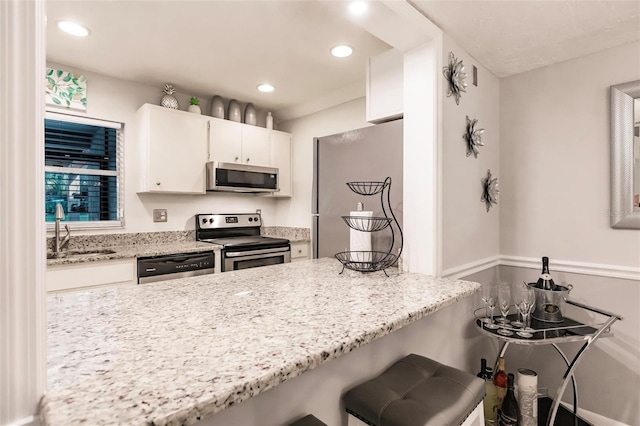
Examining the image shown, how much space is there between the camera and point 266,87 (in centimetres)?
319

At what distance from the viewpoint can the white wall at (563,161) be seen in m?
2.01

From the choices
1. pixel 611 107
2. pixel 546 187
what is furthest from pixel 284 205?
pixel 611 107

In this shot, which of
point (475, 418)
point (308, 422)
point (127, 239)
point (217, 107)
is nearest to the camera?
point (308, 422)

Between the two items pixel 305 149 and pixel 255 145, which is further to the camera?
pixel 305 149

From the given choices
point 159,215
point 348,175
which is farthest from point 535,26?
point 159,215

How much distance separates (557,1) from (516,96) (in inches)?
35.9

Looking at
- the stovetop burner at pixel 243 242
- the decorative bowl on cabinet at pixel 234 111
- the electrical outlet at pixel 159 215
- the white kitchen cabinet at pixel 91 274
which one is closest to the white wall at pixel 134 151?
the electrical outlet at pixel 159 215

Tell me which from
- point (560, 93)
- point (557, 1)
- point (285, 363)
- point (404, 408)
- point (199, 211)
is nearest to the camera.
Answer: point (285, 363)

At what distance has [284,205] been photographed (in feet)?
13.3

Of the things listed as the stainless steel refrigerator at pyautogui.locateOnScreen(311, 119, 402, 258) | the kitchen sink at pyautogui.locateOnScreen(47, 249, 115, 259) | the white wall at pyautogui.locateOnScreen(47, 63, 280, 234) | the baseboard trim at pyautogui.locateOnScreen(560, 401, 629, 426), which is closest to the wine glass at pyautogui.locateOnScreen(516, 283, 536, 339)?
the stainless steel refrigerator at pyautogui.locateOnScreen(311, 119, 402, 258)

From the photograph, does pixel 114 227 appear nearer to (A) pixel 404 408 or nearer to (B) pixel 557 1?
(A) pixel 404 408

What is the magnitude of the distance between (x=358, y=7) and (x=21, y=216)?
145 centimetres

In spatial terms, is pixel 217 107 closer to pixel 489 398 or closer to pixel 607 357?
pixel 489 398

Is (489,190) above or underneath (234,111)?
underneath
